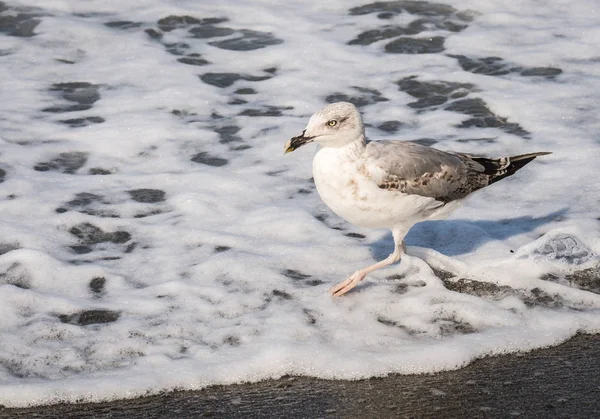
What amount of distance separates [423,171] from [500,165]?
2.20 ft

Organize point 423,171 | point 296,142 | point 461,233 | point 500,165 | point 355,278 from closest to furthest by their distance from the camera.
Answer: point 296,142 < point 355,278 < point 423,171 < point 500,165 < point 461,233

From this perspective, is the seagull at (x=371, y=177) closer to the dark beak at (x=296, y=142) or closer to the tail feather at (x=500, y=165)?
the dark beak at (x=296, y=142)

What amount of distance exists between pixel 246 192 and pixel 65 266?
160 centimetres

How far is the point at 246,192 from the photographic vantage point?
686cm

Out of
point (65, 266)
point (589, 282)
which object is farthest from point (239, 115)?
point (589, 282)

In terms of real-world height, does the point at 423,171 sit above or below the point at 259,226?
above

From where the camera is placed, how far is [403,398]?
14.0 feet

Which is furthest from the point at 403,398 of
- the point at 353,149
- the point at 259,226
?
the point at 259,226

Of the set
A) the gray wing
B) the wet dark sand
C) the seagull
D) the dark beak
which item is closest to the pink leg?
the seagull

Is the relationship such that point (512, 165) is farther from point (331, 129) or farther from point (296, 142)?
point (296, 142)

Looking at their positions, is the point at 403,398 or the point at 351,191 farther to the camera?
the point at 351,191

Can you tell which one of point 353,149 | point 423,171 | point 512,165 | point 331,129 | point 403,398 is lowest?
point 403,398

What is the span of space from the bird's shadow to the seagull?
20.1 inches

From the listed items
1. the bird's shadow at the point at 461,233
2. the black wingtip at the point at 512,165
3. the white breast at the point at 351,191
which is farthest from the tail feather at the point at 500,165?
the white breast at the point at 351,191
